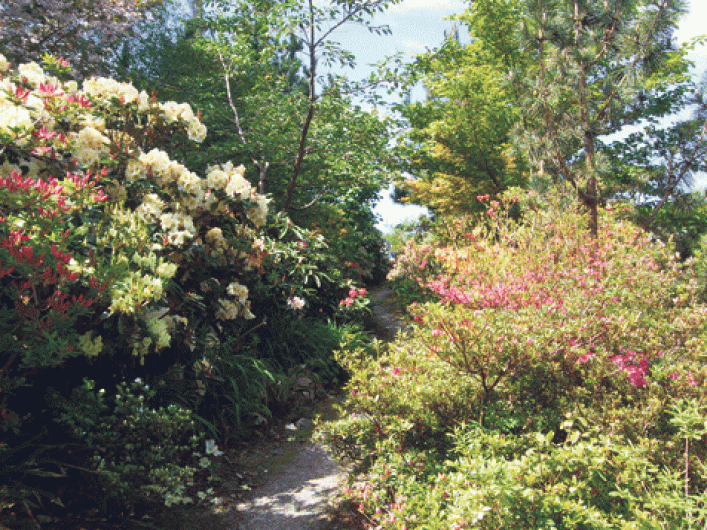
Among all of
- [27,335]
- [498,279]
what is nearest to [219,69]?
[498,279]

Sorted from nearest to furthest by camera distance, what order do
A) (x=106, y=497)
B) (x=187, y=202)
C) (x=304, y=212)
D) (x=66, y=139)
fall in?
(x=106, y=497) < (x=66, y=139) < (x=187, y=202) < (x=304, y=212)

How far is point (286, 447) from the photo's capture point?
419 centimetres

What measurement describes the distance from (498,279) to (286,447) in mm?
→ 2315

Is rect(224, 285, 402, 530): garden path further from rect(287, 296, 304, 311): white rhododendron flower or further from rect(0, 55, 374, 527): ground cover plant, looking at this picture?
rect(287, 296, 304, 311): white rhododendron flower

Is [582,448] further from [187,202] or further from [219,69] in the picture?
[219,69]

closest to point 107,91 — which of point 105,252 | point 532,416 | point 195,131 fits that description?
point 195,131

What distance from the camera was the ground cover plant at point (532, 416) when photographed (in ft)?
7.13

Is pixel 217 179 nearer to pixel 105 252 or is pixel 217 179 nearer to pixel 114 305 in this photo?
pixel 105 252

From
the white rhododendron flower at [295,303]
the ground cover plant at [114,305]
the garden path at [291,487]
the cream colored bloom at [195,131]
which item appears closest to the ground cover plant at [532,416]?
the garden path at [291,487]

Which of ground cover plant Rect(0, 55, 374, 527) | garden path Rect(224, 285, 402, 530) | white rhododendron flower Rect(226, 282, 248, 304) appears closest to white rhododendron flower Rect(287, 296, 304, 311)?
ground cover plant Rect(0, 55, 374, 527)

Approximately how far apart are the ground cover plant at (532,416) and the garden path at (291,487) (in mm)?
274

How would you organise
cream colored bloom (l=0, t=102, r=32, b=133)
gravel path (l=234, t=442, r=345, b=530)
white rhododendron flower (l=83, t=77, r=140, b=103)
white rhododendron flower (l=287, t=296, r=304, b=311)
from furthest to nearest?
white rhododendron flower (l=287, t=296, r=304, b=311) → white rhododendron flower (l=83, t=77, r=140, b=103) → gravel path (l=234, t=442, r=345, b=530) → cream colored bloom (l=0, t=102, r=32, b=133)

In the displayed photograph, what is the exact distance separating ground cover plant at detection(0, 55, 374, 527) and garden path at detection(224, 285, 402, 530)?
0.29m

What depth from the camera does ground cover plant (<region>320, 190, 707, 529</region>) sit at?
217 centimetres
